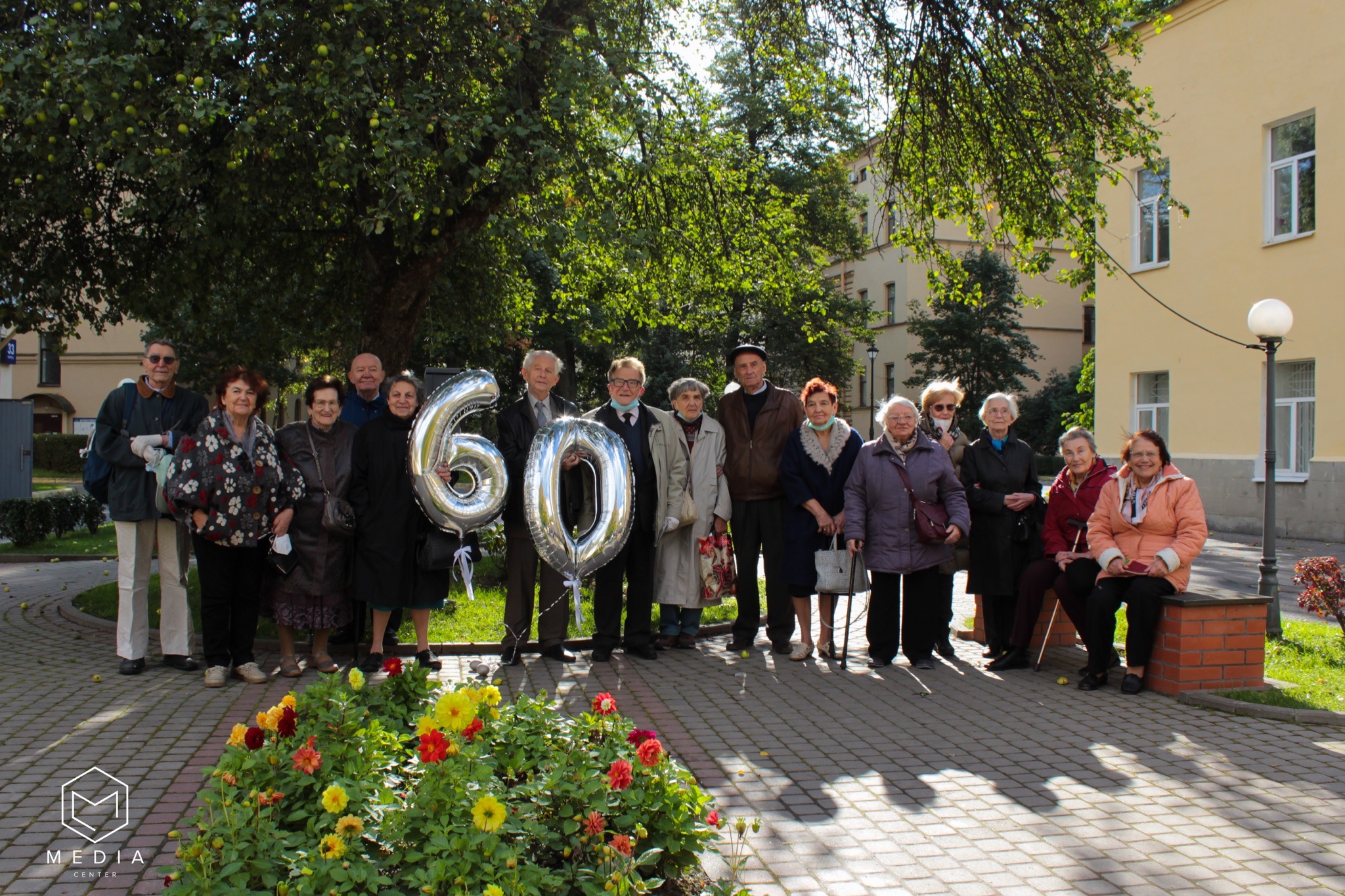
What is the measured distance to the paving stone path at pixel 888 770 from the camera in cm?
378

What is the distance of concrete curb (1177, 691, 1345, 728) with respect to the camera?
5977 mm

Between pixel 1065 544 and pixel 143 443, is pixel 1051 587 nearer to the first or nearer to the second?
pixel 1065 544

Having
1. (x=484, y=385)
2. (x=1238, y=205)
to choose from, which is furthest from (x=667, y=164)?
(x=1238, y=205)

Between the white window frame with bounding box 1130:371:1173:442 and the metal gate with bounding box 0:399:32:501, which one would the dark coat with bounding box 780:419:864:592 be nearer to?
the white window frame with bounding box 1130:371:1173:442

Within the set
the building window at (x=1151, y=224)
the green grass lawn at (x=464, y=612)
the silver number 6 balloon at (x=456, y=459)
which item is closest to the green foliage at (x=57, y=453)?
the green grass lawn at (x=464, y=612)

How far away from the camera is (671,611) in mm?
8250

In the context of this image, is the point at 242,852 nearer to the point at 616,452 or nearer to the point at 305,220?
the point at 616,452

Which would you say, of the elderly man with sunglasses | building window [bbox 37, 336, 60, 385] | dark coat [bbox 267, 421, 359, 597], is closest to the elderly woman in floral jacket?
dark coat [bbox 267, 421, 359, 597]

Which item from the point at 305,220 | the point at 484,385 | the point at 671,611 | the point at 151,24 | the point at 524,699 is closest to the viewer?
the point at 524,699

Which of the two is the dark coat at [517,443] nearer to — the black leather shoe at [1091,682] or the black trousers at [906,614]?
the black trousers at [906,614]

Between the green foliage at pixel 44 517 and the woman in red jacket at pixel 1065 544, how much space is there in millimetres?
14376

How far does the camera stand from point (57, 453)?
131 ft

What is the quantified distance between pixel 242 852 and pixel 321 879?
0.91 ft

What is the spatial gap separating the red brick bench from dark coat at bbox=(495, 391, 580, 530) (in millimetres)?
4290
